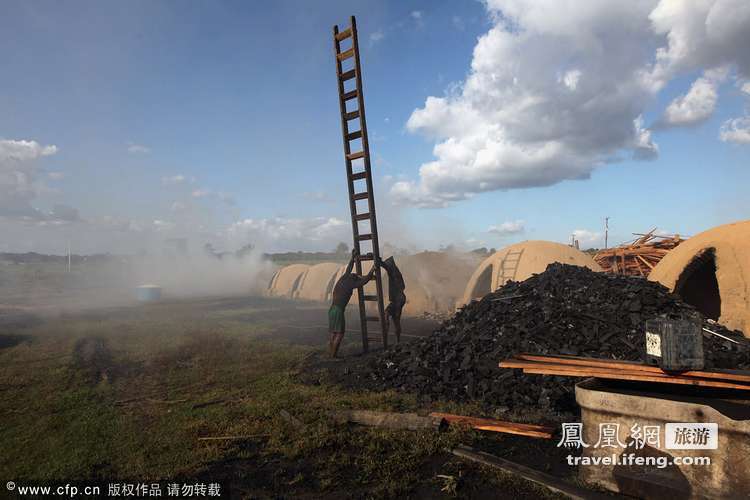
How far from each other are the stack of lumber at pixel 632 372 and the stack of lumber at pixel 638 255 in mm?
15094

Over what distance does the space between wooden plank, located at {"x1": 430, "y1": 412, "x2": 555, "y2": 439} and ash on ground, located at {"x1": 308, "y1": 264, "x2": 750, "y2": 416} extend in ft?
2.53

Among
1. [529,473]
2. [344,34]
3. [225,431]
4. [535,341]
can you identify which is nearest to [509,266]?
[535,341]

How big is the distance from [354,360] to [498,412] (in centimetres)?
413

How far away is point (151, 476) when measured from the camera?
14.6ft

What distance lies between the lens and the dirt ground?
14.2 ft

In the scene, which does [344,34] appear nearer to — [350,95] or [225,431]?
[350,95]

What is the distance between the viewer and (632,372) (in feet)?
12.8

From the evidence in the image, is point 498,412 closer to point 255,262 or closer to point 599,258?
point 599,258

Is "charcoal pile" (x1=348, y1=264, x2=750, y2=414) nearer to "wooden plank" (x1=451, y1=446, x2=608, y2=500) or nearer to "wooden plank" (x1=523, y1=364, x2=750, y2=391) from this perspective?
"wooden plank" (x1=451, y1=446, x2=608, y2=500)

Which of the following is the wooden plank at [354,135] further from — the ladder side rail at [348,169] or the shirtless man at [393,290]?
the shirtless man at [393,290]

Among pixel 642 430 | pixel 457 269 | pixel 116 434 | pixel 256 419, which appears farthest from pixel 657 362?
pixel 457 269

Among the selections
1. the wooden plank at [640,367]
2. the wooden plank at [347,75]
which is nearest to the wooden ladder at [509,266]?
the wooden plank at [347,75]

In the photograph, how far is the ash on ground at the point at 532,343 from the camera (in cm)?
646

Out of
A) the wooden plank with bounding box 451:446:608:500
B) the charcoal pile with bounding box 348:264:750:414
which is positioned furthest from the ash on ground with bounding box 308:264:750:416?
the wooden plank with bounding box 451:446:608:500
